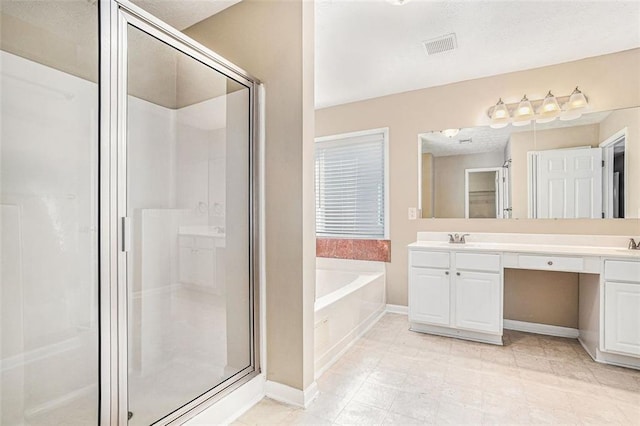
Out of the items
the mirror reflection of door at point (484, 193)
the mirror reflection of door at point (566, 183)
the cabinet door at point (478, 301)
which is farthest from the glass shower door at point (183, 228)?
the mirror reflection of door at point (566, 183)

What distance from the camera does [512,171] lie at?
9.88 feet

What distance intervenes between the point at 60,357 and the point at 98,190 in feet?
3.57

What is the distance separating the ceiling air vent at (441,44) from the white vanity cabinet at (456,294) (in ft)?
5.54

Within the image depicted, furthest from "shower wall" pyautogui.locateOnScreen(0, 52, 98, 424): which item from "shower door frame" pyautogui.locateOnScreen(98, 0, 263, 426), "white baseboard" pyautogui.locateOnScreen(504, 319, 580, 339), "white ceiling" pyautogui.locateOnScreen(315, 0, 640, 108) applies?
"white baseboard" pyautogui.locateOnScreen(504, 319, 580, 339)

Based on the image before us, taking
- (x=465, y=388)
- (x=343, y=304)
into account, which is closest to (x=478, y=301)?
(x=465, y=388)

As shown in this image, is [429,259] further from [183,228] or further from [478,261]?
[183,228]

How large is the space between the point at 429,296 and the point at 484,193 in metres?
1.17

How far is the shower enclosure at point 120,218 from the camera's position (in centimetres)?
129

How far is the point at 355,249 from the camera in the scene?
3818 millimetres

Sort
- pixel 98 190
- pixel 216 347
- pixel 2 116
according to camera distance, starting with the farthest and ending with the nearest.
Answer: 1. pixel 216 347
2. pixel 2 116
3. pixel 98 190

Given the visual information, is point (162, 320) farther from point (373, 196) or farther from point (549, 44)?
point (549, 44)

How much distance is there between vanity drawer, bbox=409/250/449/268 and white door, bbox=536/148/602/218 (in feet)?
3.20

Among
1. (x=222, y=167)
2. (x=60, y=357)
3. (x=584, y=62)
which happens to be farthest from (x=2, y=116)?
(x=584, y=62)

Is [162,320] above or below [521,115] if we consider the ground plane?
below
